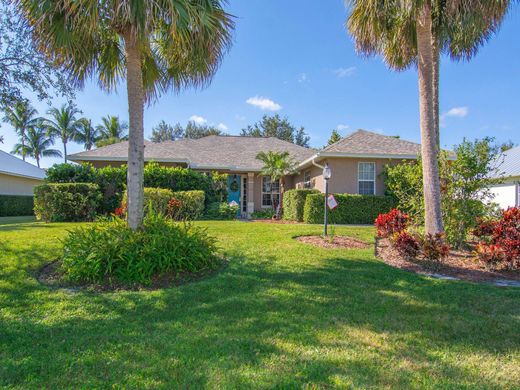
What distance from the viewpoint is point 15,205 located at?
63.8ft

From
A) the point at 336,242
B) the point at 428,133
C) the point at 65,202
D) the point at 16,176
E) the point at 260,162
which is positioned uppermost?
the point at 260,162

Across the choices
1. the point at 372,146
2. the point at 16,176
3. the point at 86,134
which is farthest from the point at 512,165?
the point at 86,134

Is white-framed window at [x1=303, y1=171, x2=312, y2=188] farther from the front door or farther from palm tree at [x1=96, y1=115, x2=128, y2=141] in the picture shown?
palm tree at [x1=96, y1=115, x2=128, y2=141]

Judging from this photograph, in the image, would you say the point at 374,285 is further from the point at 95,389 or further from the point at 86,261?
the point at 86,261

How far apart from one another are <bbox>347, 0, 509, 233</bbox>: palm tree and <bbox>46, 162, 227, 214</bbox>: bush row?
30.7ft

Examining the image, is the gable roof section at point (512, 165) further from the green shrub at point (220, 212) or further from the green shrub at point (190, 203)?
the green shrub at point (190, 203)

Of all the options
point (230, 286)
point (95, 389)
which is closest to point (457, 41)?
point (230, 286)

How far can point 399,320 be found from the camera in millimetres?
3646

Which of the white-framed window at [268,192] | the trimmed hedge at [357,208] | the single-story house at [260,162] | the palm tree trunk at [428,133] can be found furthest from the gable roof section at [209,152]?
the palm tree trunk at [428,133]

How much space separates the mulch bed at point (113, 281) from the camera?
472cm

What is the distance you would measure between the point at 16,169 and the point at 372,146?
80.0 feet

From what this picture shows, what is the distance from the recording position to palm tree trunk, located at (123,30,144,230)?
5516 mm

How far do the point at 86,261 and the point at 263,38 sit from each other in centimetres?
1080

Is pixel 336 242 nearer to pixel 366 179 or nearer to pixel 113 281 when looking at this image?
pixel 113 281
